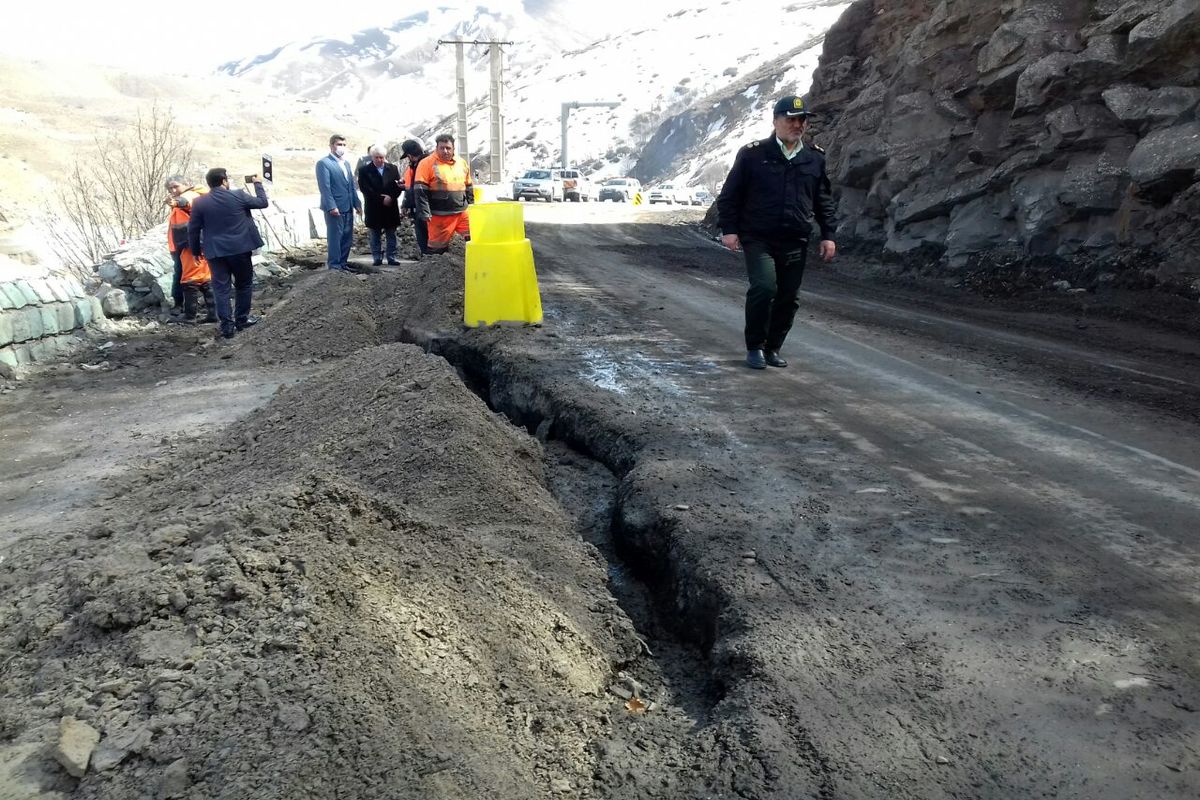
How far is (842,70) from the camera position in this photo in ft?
65.7

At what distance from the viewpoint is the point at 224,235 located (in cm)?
993

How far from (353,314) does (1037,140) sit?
31.2 ft

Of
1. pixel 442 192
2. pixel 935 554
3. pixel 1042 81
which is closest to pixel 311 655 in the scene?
pixel 935 554

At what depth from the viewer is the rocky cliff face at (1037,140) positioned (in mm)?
10844

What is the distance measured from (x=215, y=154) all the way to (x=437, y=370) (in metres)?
58.6

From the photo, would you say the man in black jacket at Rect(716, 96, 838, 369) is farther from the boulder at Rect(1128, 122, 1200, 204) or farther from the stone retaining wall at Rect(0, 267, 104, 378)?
the stone retaining wall at Rect(0, 267, 104, 378)

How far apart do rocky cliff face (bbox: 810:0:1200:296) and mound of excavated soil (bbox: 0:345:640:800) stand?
9.66 metres

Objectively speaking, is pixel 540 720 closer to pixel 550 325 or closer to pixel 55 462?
pixel 55 462

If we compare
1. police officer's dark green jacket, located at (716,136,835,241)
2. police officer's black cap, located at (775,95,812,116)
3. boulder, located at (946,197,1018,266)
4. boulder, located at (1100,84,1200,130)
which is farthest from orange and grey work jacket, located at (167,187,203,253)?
boulder, located at (1100,84,1200,130)

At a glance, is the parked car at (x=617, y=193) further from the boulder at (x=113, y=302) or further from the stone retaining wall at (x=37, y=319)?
the stone retaining wall at (x=37, y=319)

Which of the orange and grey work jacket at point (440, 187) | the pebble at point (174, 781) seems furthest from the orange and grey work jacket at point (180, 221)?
the pebble at point (174, 781)

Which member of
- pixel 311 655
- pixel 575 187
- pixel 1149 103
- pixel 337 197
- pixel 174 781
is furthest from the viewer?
pixel 575 187

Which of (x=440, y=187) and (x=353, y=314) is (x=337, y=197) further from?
(x=353, y=314)

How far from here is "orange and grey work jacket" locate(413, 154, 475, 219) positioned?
1242 cm
